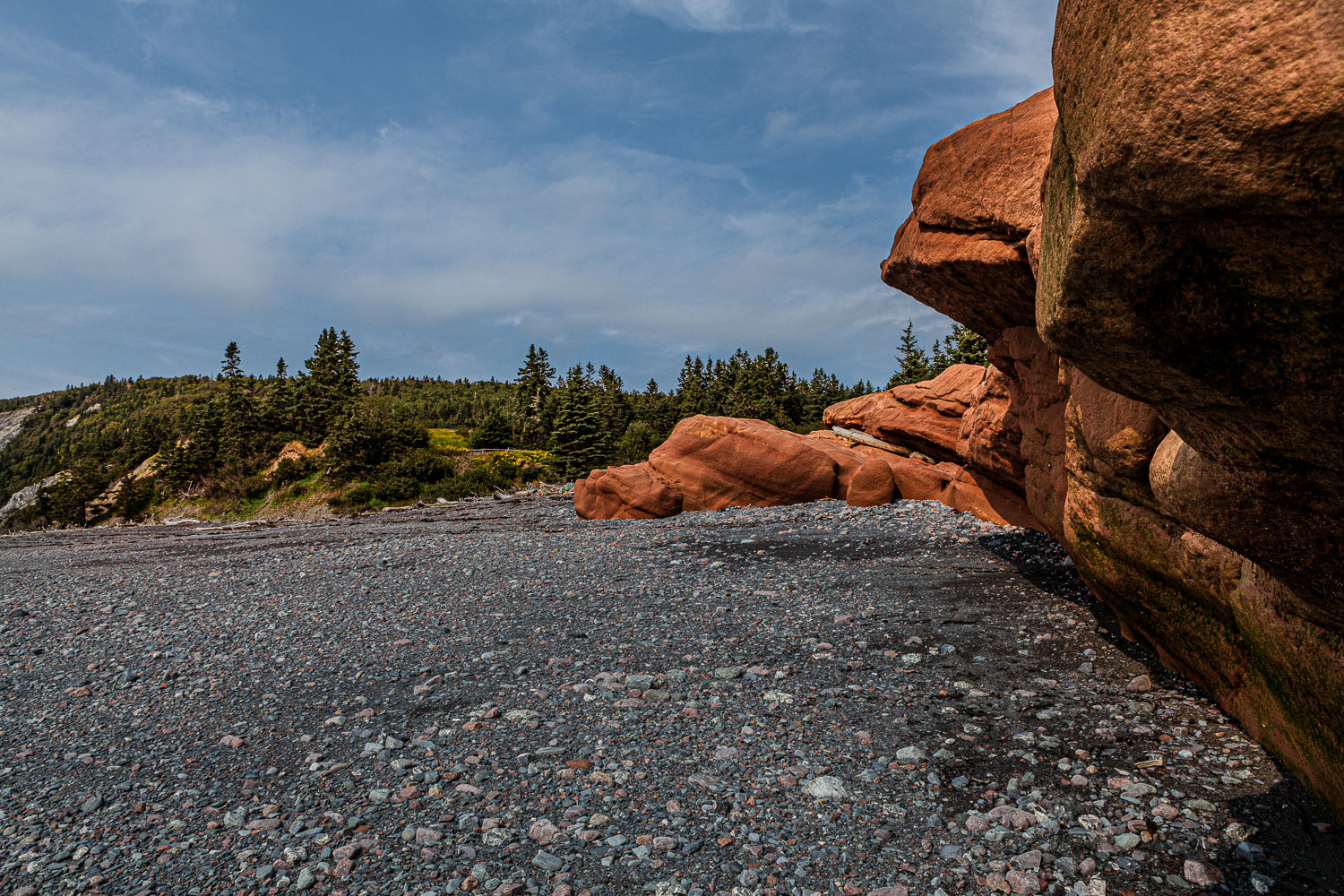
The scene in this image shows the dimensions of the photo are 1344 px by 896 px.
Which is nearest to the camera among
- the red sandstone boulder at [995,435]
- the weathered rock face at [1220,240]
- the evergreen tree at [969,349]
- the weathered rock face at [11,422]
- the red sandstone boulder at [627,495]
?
the weathered rock face at [1220,240]

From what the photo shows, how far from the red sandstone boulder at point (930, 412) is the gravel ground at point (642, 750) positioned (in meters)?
10.6

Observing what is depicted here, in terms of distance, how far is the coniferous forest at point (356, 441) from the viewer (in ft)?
151

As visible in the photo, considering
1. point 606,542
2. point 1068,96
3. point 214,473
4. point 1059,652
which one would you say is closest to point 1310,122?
point 1068,96

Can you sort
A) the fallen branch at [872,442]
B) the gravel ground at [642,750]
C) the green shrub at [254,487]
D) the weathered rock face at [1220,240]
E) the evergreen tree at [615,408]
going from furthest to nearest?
the evergreen tree at [615,408] < the green shrub at [254,487] < the fallen branch at [872,442] < the gravel ground at [642,750] < the weathered rock face at [1220,240]

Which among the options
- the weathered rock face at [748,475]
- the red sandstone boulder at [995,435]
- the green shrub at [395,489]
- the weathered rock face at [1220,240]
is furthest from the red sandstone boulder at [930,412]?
the green shrub at [395,489]

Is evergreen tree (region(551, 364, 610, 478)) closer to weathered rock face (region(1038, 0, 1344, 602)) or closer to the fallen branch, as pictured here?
the fallen branch

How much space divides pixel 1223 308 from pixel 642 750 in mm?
5056

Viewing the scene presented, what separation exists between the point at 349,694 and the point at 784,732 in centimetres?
473

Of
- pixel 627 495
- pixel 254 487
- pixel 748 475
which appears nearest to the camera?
pixel 748 475

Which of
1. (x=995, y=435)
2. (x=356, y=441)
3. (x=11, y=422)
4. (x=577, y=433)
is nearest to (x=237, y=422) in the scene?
(x=356, y=441)

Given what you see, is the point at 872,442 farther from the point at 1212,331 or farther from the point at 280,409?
the point at 280,409

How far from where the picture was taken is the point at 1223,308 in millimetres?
2639

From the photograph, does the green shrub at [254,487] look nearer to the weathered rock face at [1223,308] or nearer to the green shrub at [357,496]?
the green shrub at [357,496]

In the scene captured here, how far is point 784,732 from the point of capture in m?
5.85
